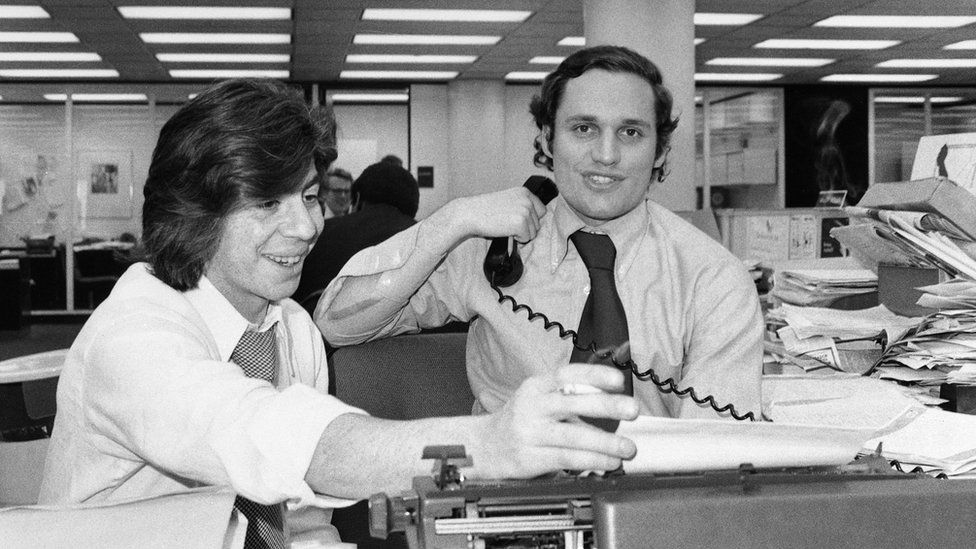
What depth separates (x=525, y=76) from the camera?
12328 mm

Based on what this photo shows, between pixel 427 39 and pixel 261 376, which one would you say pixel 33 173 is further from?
pixel 261 376

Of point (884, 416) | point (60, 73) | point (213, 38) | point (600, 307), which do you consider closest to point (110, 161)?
point (60, 73)

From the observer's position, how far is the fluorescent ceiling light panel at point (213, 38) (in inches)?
360

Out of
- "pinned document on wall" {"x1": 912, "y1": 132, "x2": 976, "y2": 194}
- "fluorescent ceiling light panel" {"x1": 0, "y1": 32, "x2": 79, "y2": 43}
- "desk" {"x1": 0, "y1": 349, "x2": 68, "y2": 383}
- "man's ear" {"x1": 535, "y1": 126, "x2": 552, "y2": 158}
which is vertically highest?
"fluorescent ceiling light panel" {"x1": 0, "y1": 32, "x2": 79, "y2": 43}

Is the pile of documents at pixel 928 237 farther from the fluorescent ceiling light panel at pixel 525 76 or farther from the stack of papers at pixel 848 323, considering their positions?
the fluorescent ceiling light panel at pixel 525 76

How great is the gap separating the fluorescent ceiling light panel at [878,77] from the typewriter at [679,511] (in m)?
12.9

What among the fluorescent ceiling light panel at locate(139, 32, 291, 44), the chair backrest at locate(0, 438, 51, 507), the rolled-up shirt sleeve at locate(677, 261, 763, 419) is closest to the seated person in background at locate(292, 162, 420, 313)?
the chair backrest at locate(0, 438, 51, 507)

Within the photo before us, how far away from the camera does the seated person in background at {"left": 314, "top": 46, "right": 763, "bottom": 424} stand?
173 centimetres

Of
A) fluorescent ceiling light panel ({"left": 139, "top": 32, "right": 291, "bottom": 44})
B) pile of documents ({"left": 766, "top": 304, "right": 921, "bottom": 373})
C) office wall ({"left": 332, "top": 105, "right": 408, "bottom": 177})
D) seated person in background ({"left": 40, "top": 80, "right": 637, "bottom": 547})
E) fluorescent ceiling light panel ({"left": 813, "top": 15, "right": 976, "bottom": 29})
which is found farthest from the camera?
office wall ({"left": 332, "top": 105, "right": 408, "bottom": 177})

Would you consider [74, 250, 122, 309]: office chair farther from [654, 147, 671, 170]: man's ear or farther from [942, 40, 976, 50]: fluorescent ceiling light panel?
[654, 147, 671, 170]: man's ear

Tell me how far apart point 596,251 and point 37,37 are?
29.2 feet

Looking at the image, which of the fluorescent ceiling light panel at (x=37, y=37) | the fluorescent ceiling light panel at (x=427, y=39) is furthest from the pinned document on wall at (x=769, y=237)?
the fluorescent ceiling light panel at (x=37, y=37)

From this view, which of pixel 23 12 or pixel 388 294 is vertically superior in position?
pixel 23 12

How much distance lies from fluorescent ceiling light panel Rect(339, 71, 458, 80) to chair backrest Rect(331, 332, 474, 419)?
409 inches
